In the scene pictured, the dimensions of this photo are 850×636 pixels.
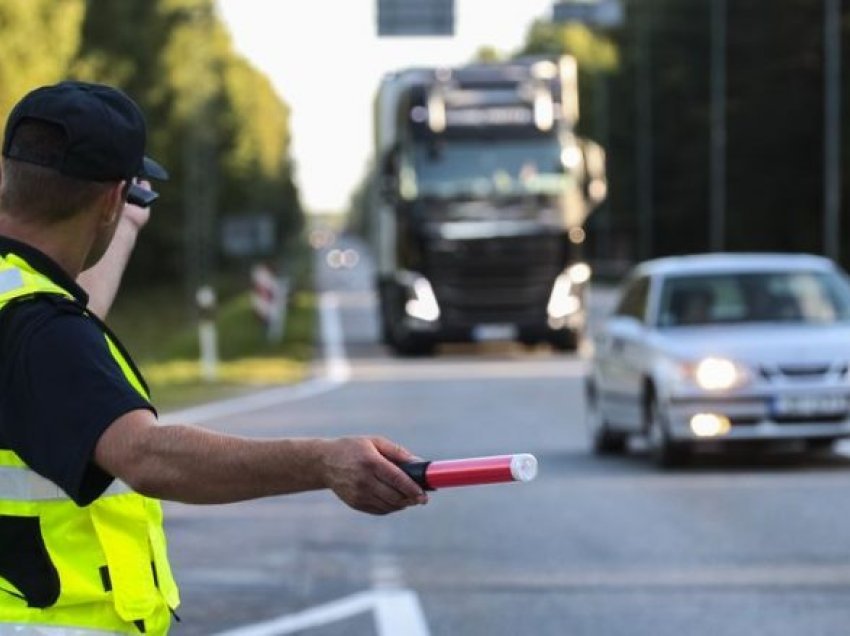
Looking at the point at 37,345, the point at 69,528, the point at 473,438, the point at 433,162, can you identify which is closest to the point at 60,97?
the point at 37,345

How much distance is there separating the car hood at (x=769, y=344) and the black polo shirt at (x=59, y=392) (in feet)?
36.7

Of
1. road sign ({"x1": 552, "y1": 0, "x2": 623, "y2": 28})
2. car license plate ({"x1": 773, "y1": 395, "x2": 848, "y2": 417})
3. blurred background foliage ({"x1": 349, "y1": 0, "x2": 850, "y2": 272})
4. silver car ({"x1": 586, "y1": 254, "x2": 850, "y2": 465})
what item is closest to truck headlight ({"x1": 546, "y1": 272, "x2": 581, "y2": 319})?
silver car ({"x1": 586, "y1": 254, "x2": 850, "y2": 465})

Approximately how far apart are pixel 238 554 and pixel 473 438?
677cm

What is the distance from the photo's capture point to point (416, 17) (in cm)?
3775

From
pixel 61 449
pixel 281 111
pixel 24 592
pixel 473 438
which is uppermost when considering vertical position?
pixel 61 449

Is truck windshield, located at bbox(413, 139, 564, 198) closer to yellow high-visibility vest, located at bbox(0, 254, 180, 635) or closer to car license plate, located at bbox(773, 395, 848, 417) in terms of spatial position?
car license plate, located at bbox(773, 395, 848, 417)

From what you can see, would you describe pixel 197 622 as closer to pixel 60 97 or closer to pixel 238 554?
pixel 238 554

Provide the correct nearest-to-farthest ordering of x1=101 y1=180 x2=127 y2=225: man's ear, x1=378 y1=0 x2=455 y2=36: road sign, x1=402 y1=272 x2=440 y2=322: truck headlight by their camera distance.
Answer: x1=101 y1=180 x2=127 y2=225: man's ear, x1=402 y1=272 x2=440 y2=322: truck headlight, x1=378 y1=0 x2=455 y2=36: road sign

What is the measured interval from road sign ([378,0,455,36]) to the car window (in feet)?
70.3

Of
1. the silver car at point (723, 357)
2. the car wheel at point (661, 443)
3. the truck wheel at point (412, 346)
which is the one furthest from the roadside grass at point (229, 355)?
the car wheel at point (661, 443)

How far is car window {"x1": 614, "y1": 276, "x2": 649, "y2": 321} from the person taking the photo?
615 inches

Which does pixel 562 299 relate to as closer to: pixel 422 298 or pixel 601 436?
pixel 422 298

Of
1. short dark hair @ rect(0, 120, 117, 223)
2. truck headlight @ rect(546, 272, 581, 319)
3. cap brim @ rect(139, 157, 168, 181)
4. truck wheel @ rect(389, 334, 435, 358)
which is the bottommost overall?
truck wheel @ rect(389, 334, 435, 358)

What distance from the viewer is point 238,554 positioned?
34.2ft
